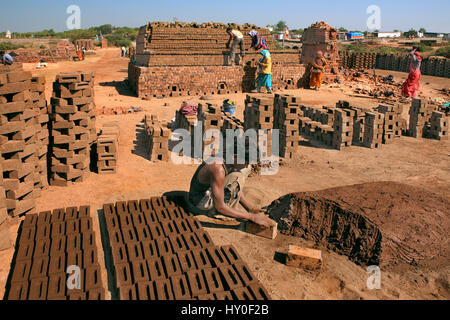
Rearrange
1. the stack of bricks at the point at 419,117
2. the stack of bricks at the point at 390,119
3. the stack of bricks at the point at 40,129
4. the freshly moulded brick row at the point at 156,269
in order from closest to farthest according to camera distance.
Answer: the freshly moulded brick row at the point at 156,269, the stack of bricks at the point at 40,129, the stack of bricks at the point at 390,119, the stack of bricks at the point at 419,117

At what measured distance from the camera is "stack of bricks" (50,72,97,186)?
25.6 ft

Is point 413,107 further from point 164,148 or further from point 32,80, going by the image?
point 32,80

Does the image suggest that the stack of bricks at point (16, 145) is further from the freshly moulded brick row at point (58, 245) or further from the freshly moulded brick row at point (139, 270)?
the freshly moulded brick row at point (139, 270)

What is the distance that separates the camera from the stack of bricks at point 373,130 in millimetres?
11141

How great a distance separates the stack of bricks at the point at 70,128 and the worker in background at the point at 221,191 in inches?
112

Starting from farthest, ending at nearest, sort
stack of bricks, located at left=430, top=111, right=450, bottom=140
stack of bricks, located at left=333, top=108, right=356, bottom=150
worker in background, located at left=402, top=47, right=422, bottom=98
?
1. worker in background, located at left=402, top=47, right=422, bottom=98
2. stack of bricks, located at left=430, top=111, right=450, bottom=140
3. stack of bricks, located at left=333, top=108, right=356, bottom=150

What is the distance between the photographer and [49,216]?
6.22 meters

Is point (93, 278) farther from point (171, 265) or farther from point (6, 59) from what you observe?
point (6, 59)

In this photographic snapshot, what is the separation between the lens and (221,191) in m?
5.80

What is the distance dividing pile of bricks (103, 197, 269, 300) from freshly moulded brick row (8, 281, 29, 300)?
99 cm

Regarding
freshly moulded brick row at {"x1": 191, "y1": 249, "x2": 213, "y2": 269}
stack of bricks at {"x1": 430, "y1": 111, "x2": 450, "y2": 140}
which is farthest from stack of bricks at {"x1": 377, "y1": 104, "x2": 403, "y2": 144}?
freshly moulded brick row at {"x1": 191, "y1": 249, "x2": 213, "y2": 269}

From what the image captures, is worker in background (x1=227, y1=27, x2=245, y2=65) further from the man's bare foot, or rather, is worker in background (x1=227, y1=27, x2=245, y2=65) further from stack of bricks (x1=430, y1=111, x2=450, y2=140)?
the man's bare foot

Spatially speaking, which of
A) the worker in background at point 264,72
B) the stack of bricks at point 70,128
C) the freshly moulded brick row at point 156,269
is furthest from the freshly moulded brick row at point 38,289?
the worker in background at point 264,72

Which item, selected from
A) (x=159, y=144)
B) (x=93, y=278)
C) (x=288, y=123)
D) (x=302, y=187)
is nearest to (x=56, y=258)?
(x=93, y=278)
